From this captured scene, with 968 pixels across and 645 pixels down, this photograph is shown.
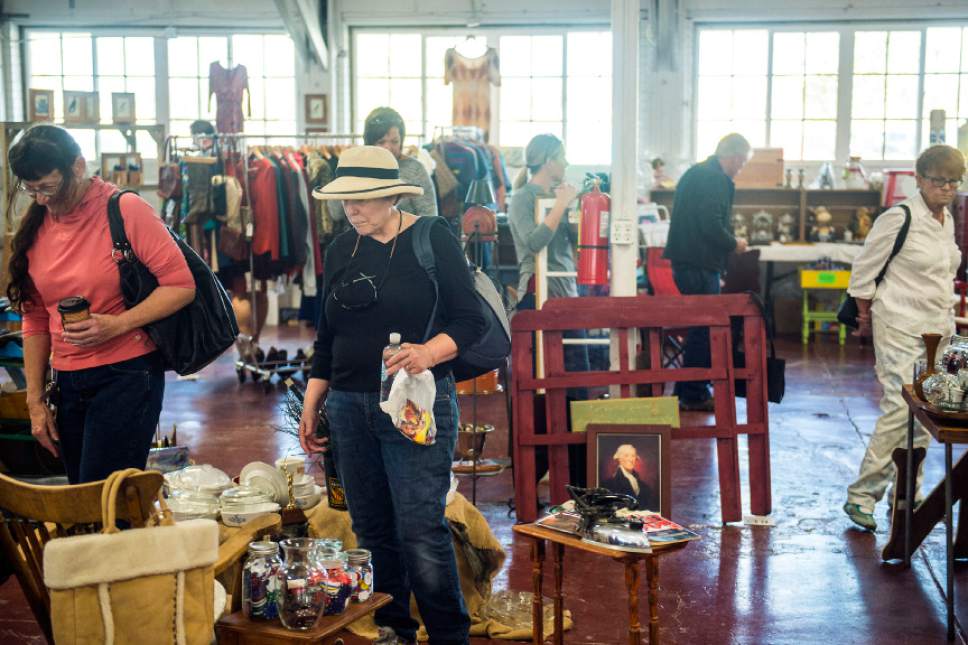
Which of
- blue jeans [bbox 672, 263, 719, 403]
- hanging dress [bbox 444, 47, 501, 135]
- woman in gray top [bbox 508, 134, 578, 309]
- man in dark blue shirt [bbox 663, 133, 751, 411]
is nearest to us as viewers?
woman in gray top [bbox 508, 134, 578, 309]

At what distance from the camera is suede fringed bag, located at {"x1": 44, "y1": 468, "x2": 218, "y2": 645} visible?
2254 mm

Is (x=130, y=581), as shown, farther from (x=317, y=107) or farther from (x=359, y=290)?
(x=317, y=107)

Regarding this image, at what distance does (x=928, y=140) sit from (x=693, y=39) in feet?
8.57

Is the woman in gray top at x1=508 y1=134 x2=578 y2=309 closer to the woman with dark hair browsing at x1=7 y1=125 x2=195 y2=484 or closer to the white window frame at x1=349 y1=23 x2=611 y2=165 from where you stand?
the woman with dark hair browsing at x1=7 y1=125 x2=195 y2=484

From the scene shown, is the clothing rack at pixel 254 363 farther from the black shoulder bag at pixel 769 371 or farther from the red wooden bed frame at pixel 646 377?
the black shoulder bag at pixel 769 371

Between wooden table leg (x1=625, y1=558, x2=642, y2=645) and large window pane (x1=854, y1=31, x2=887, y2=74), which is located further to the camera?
large window pane (x1=854, y1=31, x2=887, y2=74)

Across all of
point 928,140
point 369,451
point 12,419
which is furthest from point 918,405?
point 928,140

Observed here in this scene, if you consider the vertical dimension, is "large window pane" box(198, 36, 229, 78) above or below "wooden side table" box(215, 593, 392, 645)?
above

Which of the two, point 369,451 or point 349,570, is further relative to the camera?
point 369,451

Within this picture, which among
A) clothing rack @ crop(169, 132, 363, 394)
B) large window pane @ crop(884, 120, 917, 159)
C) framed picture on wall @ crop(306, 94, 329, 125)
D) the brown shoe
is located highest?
framed picture on wall @ crop(306, 94, 329, 125)

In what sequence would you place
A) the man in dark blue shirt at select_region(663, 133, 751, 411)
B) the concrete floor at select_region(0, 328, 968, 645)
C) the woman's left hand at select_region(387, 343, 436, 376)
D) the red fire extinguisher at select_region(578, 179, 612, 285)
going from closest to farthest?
the woman's left hand at select_region(387, 343, 436, 376) < the concrete floor at select_region(0, 328, 968, 645) < the red fire extinguisher at select_region(578, 179, 612, 285) < the man in dark blue shirt at select_region(663, 133, 751, 411)

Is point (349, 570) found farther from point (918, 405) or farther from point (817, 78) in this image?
point (817, 78)

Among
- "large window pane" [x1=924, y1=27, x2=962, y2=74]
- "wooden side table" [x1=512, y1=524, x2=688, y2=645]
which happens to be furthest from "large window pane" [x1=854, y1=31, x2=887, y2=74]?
"wooden side table" [x1=512, y1=524, x2=688, y2=645]

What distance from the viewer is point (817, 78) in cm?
1194
